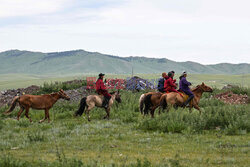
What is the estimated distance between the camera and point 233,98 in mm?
26031

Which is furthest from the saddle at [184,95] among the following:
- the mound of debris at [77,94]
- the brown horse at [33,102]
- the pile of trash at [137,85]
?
the pile of trash at [137,85]

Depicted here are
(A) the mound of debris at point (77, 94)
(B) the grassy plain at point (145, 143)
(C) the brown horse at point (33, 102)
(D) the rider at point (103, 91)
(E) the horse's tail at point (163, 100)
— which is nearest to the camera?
(B) the grassy plain at point (145, 143)

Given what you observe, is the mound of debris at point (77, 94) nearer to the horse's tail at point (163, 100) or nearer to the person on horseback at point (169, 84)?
the person on horseback at point (169, 84)

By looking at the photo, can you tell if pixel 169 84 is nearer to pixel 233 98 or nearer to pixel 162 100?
pixel 162 100

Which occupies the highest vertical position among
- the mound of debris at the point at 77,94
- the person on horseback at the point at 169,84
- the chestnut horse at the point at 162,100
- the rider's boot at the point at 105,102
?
the person on horseback at the point at 169,84

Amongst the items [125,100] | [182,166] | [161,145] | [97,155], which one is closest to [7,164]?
[97,155]

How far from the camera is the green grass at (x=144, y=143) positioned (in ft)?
26.2

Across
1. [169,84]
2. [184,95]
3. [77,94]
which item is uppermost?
[169,84]

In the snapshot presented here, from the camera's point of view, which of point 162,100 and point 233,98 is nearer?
point 162,100

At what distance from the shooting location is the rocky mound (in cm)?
2473

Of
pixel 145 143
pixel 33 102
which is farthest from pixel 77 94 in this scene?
pixel 145 143

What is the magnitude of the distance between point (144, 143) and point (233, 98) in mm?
17274

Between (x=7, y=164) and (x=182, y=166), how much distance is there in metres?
3.53

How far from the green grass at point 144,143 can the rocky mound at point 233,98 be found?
1029 cm
